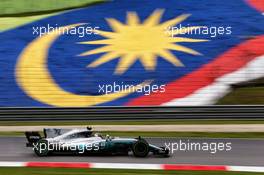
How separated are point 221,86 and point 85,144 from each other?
387 inches

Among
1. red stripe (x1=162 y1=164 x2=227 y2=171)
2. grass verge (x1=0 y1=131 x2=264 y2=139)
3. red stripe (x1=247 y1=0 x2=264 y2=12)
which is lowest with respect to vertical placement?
grass verge (x1=0 y1=131 x2=264 y2=139)

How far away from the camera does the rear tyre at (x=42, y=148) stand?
848 cm

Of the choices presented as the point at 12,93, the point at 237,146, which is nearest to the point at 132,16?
the point at 12,93

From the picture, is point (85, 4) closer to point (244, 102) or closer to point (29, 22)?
point (29, 22)

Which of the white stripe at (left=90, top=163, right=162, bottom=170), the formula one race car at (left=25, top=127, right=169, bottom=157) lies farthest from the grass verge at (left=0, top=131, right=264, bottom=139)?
the white stripe at (left=90, top=163, right=162, bottom=170)

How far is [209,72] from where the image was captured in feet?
58.9

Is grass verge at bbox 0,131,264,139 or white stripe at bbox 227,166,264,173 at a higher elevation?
white stripe at bbox 227,166,264,173

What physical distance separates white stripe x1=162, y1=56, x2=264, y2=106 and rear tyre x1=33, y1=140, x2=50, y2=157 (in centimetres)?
860

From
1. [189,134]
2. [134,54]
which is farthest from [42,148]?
[134,54]

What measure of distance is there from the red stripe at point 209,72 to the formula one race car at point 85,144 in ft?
27.5

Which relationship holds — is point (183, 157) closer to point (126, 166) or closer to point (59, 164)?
point (126, 166)

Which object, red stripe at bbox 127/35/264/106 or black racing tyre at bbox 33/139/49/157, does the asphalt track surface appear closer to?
black racing tyre at bbox 33/139/49/157

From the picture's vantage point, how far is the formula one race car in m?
8.44

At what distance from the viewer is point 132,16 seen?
19891mm
